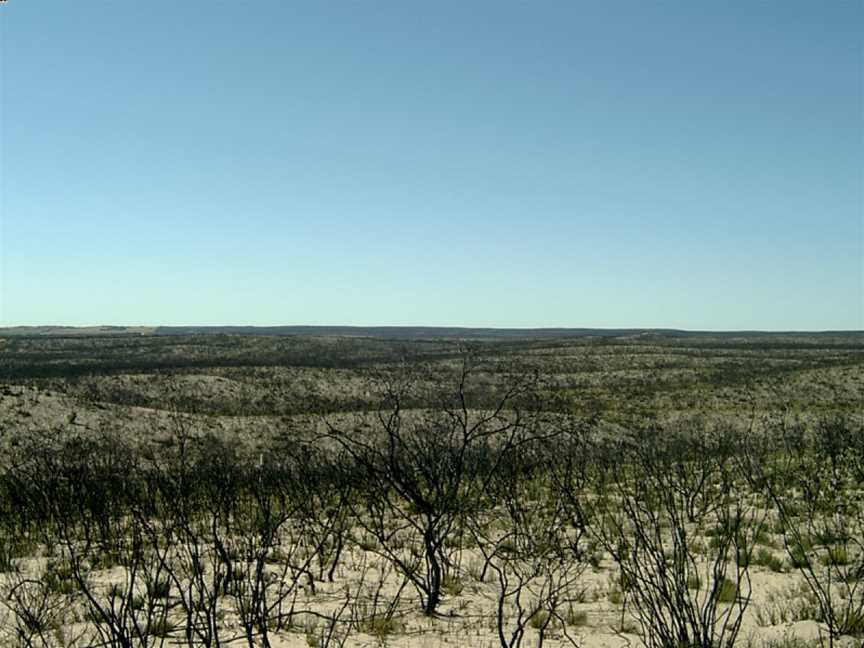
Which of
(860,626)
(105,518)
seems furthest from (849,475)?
(105,518)

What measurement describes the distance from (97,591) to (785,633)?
21.6 ft

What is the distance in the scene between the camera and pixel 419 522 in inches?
464

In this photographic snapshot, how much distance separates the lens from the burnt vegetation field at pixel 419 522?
591 cm

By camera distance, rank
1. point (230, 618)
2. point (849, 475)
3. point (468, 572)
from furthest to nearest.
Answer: point (849, 475)
point (468, 572)
point (230, 618)

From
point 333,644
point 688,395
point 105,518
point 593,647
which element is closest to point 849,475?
point 593,647

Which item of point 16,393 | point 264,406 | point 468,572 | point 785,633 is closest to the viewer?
point 785,633

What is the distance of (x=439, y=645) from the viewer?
229 inches

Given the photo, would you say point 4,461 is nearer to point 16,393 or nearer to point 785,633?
point 16,393

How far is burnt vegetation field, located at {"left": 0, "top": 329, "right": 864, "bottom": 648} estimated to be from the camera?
591cm

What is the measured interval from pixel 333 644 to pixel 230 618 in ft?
4.19

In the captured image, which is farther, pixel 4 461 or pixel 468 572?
pixel 4 461

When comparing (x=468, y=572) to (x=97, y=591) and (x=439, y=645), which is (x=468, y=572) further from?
(x=97, y=591)

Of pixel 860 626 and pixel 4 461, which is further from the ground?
pixel 860 626

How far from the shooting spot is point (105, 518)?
9891mm
